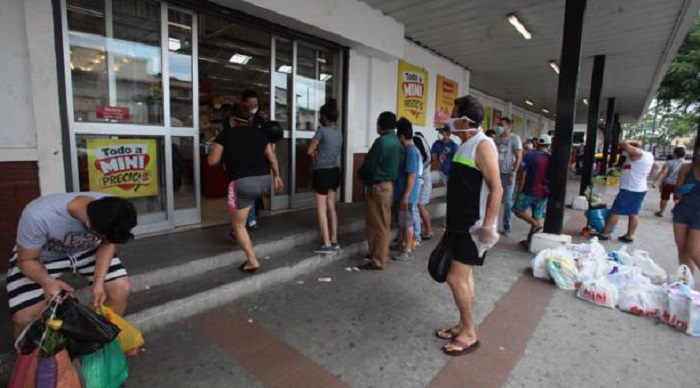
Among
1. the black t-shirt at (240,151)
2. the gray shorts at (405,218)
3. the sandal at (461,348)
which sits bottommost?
the sandal at (461,348)

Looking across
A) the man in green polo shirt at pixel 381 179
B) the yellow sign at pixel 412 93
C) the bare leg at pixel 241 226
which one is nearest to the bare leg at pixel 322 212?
the man in green polo shirt at pixel 381 179

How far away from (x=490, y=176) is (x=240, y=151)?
230cm

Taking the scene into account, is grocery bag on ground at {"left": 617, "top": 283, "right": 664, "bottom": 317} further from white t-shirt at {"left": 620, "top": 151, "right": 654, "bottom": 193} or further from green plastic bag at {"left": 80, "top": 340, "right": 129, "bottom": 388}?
green plastic bag at {"left": 80, "top": 340, "right": 129, "bottom": 388}

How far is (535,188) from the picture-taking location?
5570mm

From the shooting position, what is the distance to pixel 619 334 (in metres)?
3.11

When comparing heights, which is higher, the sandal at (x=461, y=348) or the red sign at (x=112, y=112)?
the red sign at (x=112, y=112)

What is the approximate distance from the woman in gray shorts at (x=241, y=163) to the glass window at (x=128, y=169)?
1.24 m

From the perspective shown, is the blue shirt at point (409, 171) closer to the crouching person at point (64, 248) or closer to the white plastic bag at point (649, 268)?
the white plastic bag at point (649, 268)

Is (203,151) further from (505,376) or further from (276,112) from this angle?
(505,376)

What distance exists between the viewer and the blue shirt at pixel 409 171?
14.4 ft

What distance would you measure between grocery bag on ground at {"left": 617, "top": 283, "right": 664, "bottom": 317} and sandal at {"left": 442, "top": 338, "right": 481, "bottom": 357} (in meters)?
1.76

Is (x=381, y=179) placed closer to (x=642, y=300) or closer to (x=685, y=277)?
(x=642, y=300)

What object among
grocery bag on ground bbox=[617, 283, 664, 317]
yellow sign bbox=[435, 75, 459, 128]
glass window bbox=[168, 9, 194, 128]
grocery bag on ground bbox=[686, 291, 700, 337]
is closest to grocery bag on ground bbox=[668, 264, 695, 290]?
grocery bag on ground bbox=[617, 283, 664, 317]

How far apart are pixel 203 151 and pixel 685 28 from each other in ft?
29.3
